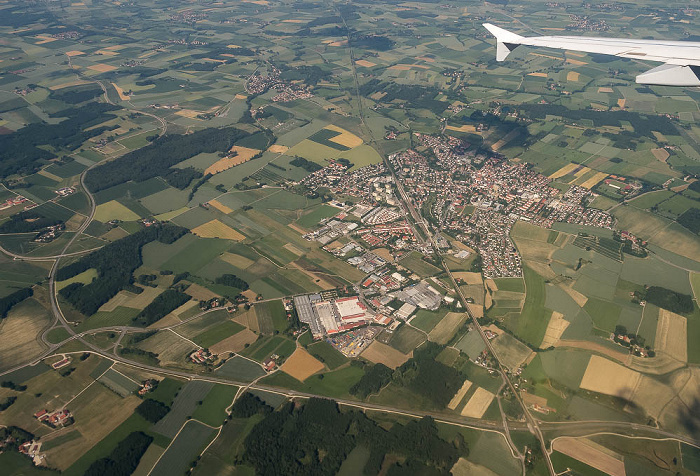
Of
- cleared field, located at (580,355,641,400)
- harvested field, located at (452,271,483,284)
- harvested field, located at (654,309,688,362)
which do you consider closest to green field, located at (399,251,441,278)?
harvested field, located at (452,271,483,284)

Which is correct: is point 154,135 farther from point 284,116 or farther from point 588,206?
point 588,206

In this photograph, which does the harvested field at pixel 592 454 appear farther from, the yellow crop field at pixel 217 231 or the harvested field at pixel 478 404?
the yellow crop field at pixel 217 231

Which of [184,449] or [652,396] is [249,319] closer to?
[184,449]

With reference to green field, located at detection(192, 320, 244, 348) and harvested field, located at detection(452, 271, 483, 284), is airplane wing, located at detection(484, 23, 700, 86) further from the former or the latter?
green field, located at detection(192, 320, 244, 348)

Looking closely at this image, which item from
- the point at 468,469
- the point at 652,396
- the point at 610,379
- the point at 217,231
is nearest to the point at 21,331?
the point at 217,231

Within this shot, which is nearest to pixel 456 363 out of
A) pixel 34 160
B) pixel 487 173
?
pixel 487 173

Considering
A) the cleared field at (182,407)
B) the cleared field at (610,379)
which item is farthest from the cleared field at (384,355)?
the cleared field at (610,379)
